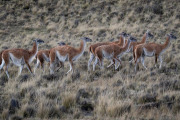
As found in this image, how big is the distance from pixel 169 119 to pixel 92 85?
3338mm

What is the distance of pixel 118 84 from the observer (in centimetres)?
811

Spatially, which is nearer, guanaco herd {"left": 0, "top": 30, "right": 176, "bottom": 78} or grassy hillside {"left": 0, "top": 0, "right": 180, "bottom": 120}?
grassy hillside {"left": 0, "top": 0, "right": 180, "bottom": 120}

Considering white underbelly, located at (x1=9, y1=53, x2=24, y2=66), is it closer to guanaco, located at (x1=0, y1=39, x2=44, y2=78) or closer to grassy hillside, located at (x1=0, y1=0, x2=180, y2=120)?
guanaco, located at (x1=0, y1=39, x2=44, y2=78)

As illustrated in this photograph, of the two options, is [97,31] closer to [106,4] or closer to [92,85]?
[106,4]

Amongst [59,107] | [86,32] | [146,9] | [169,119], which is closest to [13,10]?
[86,32]

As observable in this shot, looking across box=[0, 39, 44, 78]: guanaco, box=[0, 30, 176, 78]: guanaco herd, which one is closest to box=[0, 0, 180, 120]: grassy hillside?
box=[0, 30, 176, 78]: guanaco herd

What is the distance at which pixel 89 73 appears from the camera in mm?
9938

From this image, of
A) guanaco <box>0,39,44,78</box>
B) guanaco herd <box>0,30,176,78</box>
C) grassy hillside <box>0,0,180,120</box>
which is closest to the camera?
grassy hillside <box>0,0,180,120</box>

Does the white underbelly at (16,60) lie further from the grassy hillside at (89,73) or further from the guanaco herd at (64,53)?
the grassy hillside at (89,73)

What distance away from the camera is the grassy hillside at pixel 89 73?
18.5 ft

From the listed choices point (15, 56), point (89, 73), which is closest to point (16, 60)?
point (15, 56)

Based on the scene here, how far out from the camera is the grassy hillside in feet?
18.5

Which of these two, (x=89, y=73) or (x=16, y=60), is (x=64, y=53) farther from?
(x=16, y=60)

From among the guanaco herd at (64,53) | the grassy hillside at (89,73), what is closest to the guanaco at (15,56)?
the guanaco herd at (64,53)
